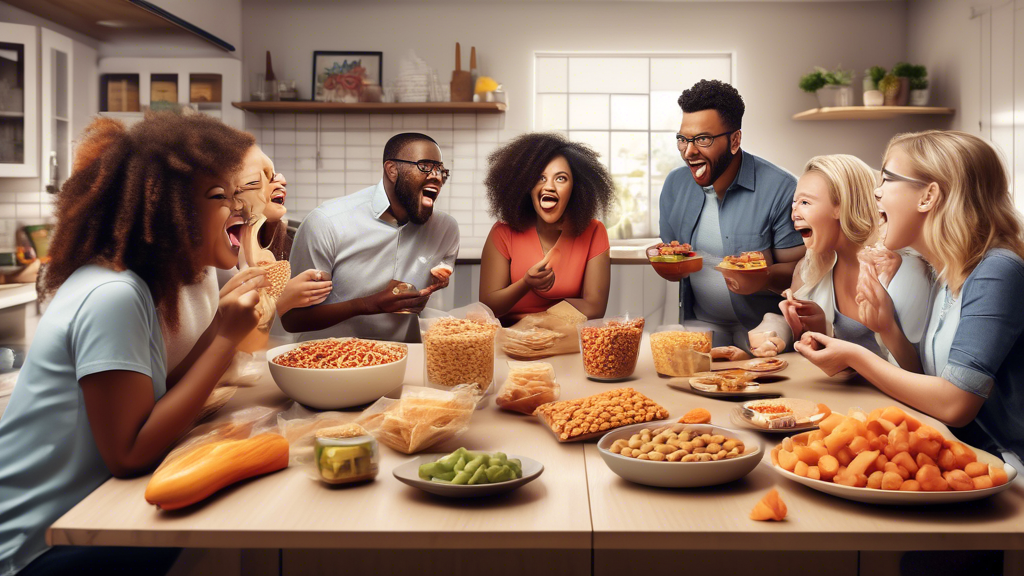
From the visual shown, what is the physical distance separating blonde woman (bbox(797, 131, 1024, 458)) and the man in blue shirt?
2.97 feet

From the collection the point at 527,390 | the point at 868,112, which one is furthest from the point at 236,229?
the point at 868,112

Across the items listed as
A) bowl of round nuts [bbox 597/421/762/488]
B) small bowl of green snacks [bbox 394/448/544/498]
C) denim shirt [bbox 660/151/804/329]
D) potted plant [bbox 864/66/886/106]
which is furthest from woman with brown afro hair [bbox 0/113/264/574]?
potted plant [bbox 864/66/886/106]

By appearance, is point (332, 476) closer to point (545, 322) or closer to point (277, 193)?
point (545, 322)

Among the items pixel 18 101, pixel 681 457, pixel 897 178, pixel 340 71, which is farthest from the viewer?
pixel 340 71

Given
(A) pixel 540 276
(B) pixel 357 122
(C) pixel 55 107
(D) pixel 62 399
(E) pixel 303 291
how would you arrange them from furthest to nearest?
(B) pixel 357 122, (C) pixel 55 107, (A) pixel 540 276, (E) pixel 303 291, (D) pixel 62 399

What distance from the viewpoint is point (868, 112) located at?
15.7 ft

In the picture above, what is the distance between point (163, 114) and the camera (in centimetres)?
150

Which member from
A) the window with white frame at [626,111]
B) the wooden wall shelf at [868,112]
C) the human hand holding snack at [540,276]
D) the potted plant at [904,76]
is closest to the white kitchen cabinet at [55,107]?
the human hand holding snack at [540,276]

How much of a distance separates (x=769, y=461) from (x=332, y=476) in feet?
2.35

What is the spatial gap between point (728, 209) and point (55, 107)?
3375mm

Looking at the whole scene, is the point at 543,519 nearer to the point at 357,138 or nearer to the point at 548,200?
the point at 548,200

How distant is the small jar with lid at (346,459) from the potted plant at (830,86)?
450cm

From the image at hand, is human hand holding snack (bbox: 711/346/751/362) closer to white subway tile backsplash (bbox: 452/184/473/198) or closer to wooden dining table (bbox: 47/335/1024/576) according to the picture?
wooden dining table (bbox: 47/335/1024/576)

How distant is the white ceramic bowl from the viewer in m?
1.51
